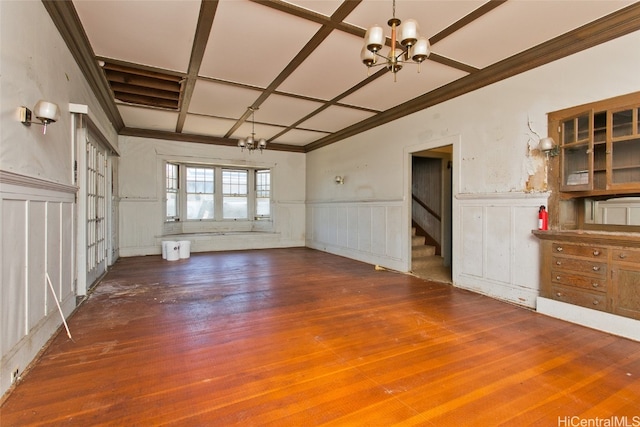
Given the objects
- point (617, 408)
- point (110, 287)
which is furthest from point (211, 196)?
point (617, 408)

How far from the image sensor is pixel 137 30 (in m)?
3.07

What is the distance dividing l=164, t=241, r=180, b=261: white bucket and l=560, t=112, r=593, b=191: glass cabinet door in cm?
672

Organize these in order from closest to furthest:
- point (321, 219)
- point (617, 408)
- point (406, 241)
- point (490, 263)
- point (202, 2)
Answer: point (617, 408)
point (202, 2)
point (490, 263)
point (406, 241)
point (321, 219)

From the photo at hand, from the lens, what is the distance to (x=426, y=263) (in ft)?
18.8

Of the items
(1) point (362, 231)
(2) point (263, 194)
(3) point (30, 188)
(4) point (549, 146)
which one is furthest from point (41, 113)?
(2) point (263, 194)

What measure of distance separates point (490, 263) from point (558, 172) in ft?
4.44

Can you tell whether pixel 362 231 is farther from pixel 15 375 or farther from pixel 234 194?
pixel 15 375

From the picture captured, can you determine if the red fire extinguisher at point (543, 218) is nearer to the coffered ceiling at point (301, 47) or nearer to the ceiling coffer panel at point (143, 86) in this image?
the coffered ceiling at point (301, 47)

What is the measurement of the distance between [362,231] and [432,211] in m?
1.55

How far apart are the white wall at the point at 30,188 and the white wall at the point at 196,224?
4.27 metres

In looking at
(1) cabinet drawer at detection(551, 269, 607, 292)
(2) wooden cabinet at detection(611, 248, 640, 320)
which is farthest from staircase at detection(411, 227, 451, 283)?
(2) wooden cabinet at detection(611, 248, 640, 320)

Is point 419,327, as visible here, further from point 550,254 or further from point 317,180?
point 317,180

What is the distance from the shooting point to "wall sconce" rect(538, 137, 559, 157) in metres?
3.32

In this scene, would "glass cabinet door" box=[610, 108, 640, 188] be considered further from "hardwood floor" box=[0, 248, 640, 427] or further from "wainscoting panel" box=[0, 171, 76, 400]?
"wainscoting panel" box=[0, 171, 76, 400]
